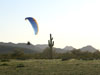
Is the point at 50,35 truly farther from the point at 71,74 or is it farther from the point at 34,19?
the point at 71,74

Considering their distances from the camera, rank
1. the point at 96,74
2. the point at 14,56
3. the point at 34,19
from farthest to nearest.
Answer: the point at 14,56
the point at 34,19
the point at 96,74

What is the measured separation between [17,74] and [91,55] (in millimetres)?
54079

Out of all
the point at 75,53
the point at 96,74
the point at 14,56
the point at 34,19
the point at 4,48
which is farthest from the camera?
the point at 4,48

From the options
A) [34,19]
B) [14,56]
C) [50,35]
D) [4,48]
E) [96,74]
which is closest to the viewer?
[96,74]

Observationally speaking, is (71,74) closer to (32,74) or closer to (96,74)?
(96,74)

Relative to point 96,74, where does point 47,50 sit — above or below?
above

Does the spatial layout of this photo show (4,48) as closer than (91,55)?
No

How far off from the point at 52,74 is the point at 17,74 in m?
2.96

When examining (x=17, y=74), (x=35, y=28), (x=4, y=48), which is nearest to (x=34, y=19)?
(x=35, y=28)

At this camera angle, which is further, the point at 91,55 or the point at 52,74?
the point at 91,55

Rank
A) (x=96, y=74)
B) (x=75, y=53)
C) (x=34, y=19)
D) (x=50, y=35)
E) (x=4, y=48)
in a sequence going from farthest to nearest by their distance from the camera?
(x=4, y=48) < (x=75, y=53) < (x=50, y=35) < (x=34, y=19) < (x=96, y=74)

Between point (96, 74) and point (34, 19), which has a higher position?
point (34, 19)

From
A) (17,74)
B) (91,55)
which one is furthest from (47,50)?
(17,74)

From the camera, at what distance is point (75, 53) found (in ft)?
247
